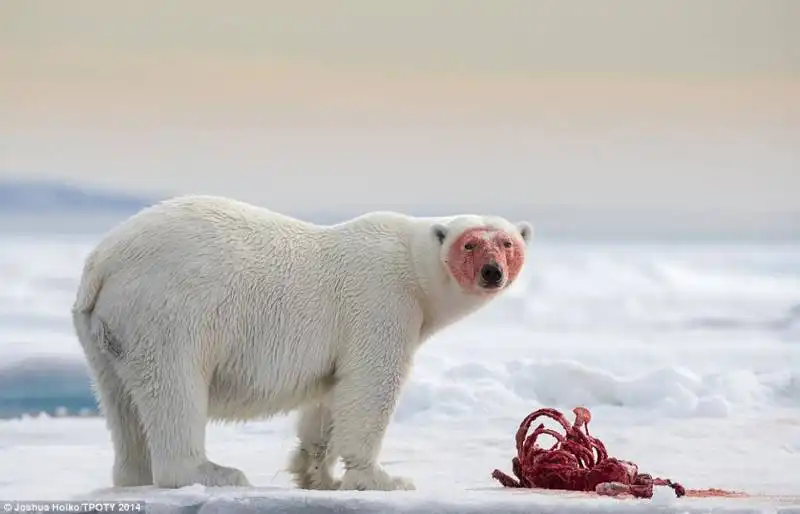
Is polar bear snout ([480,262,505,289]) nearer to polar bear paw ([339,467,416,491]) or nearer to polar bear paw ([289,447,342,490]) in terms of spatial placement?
polar bear paw ([339,467,416,491])

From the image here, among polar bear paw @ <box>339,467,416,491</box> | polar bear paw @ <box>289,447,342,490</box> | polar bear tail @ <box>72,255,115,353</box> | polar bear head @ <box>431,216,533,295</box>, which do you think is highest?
polar bear head @ <box>431,216,533,295</box>

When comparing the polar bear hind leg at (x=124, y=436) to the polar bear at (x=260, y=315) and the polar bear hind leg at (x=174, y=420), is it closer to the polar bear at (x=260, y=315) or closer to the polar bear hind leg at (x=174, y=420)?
the polar bear at (x=260, y=315)

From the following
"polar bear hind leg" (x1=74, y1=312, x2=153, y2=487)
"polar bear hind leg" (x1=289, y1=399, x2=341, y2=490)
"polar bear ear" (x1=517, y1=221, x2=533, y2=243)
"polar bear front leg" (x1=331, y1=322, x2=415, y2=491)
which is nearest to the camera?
"polar bear hind leg" (x1=74, y1=312, x2=153, y2=487)

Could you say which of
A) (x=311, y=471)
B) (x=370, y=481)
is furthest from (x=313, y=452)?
(x=370, y=481)

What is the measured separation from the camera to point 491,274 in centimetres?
306

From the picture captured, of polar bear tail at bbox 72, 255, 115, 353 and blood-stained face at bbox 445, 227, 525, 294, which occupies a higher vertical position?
blood-stained face at bbox 445, 227, 525, 294

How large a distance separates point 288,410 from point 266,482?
1.55ft

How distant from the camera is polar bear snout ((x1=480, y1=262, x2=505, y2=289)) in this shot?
10.0 feet

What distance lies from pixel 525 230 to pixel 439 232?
25cm

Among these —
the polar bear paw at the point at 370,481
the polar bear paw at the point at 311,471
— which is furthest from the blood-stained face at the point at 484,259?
the polar bear paw at the point at 311,471

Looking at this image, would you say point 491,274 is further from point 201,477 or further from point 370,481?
point 201,477

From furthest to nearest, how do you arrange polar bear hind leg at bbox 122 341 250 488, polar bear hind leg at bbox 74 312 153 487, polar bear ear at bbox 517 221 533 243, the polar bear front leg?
polar bear ear at bbox 517 221 533 243 → the polar bear front leg → polar bear hind leg at bbox 74 312 153 487 → polar bear hind leg at bbox 122 341 250 488

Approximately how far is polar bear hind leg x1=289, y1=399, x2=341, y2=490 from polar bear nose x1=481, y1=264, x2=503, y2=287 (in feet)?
2.14

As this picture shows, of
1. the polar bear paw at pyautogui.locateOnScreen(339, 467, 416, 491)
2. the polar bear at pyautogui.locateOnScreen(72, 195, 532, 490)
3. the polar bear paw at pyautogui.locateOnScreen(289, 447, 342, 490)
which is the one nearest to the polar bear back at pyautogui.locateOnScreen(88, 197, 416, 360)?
the polar bear at pyautogui.locateOnScreen(72, 195, 532, 490)
